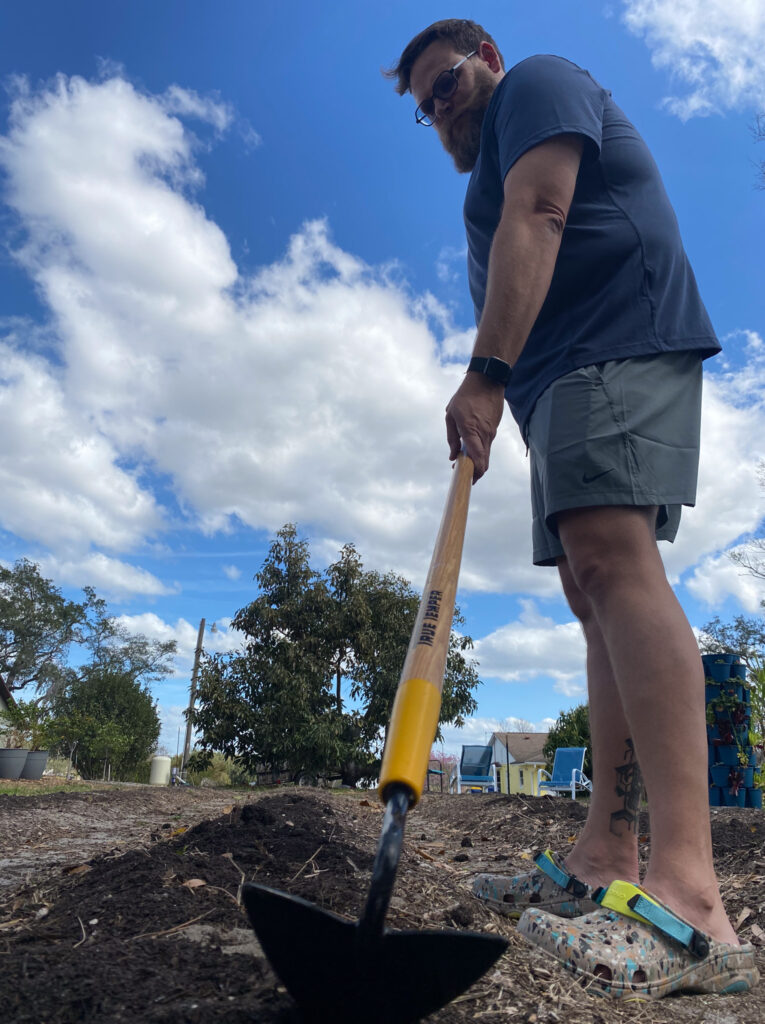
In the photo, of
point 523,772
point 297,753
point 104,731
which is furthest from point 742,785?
point 523,772

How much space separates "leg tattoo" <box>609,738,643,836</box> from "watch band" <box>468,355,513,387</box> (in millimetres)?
1107

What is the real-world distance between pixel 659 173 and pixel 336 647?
18.5 m

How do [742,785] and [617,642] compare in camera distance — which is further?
[742,785]

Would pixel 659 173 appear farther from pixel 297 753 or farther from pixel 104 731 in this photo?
pixel 104 731

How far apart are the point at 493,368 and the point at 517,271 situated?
0.90 feet

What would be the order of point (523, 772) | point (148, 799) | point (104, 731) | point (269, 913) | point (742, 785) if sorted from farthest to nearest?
point (523, 772) < point (104, 731) < point (148, 799) < point (742, 785) < point (269, 913)

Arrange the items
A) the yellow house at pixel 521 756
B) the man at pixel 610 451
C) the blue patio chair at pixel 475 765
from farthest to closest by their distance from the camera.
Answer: the yellow house at pixel 521 756 → the blue patio chair at pixel 475 765 → the man at pixel 610 451

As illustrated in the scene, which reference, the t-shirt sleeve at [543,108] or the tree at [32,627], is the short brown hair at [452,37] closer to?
the t-shirt sleeve at [543,108]

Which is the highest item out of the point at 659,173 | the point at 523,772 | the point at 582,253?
the point at 659,173

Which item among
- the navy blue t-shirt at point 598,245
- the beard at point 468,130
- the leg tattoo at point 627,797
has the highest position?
the beard at point 468,130

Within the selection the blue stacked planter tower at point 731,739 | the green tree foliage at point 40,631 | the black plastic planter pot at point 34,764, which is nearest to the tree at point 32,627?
the green tree foliage at point 40,631

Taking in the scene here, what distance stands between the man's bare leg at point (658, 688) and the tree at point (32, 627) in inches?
1775

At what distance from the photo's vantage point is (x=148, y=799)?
8906mm

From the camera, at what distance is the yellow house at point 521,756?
37.9 m
